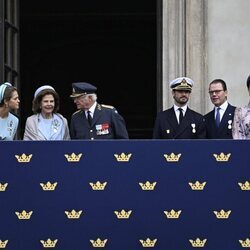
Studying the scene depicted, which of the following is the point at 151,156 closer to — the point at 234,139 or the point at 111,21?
the point at 234,139

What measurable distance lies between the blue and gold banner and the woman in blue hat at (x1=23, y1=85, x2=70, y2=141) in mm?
677

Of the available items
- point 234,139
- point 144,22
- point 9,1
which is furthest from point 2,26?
point 144,22

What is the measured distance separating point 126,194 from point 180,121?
4.03 ft

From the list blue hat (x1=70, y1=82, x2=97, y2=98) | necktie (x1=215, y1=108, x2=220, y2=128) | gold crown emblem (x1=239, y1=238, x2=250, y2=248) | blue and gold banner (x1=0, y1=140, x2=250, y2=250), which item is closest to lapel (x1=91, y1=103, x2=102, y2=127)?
blue hat (x1=70, y1=82, x2=97, y2=98)

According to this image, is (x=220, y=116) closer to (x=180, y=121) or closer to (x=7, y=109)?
(x=180, y=121)

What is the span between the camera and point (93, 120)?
13109mm

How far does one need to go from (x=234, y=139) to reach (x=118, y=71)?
13.0 meters

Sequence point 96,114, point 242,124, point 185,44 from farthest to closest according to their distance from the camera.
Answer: point 185,44 → point 96,114 → point 242,124

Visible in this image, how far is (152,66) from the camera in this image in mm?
24750

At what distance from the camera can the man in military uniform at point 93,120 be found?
13.1 meters

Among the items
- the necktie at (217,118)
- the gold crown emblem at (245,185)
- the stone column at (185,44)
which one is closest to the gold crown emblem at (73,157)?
the gold crown emblem at (245,185)

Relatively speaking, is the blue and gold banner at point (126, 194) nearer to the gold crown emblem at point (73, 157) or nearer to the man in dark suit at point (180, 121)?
the gold crown emblem at point (73, 157)

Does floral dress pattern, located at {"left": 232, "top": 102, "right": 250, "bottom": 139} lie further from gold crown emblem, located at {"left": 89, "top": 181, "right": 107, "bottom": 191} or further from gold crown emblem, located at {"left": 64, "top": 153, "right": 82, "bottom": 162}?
gold crown emblem, located at {"left": 64, "top": 153, "right": 82, "bottom": 162}

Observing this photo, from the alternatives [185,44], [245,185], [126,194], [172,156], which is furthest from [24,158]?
[185,44]
